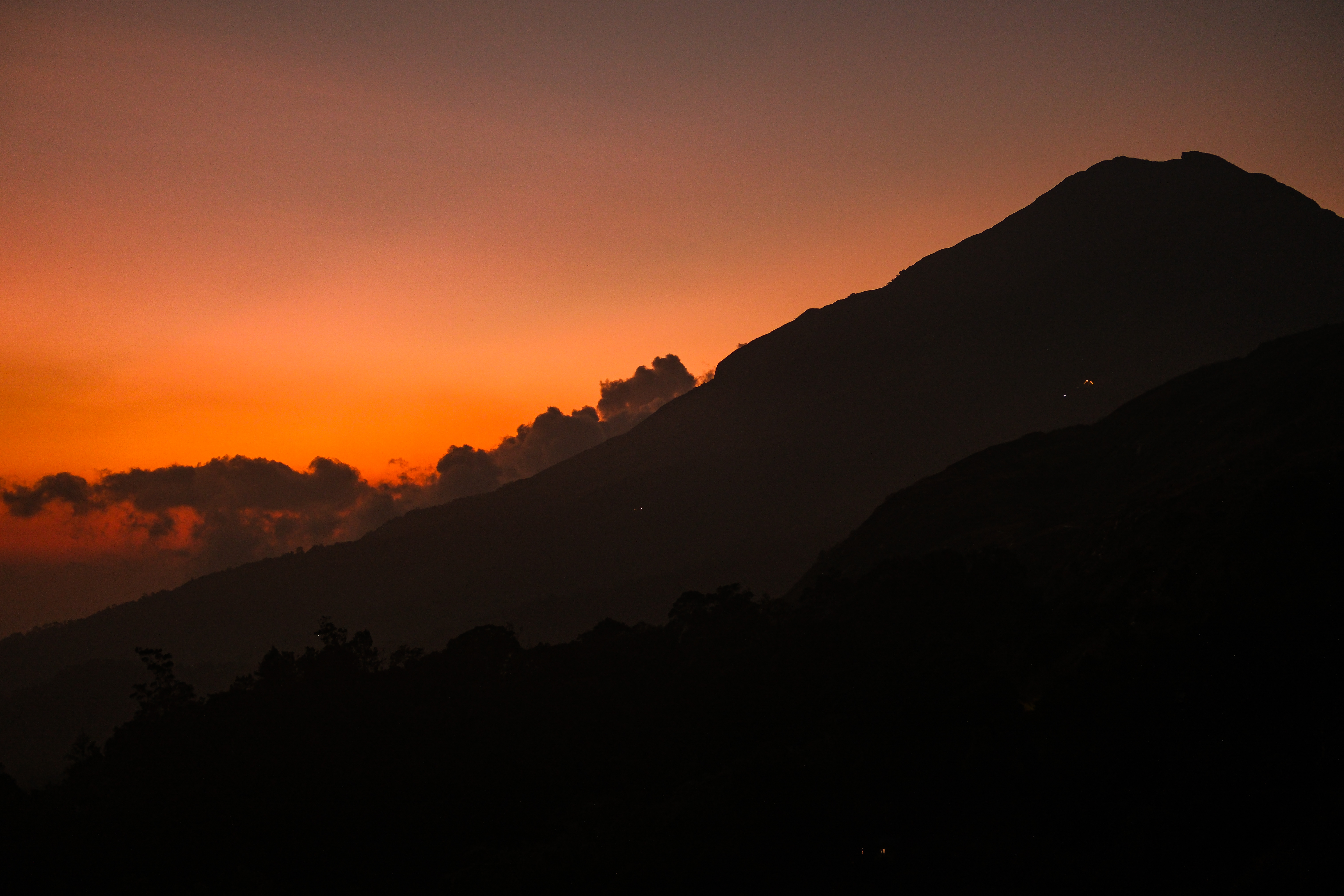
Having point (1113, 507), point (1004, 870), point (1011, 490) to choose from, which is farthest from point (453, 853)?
point (1011, 490)

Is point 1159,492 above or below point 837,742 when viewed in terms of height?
below

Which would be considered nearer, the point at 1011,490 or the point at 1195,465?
the point at 1195,465

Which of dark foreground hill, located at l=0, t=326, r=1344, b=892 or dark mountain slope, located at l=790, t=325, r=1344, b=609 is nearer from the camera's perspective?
dark foreground hill, located at l=0, t=326, r=1344, b=892

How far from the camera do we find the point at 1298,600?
47.8 meters

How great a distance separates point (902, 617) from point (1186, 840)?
38016 millimetres

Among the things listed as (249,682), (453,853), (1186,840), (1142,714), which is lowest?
(1186,840)

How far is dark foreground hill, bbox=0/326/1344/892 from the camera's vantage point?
4219 cm

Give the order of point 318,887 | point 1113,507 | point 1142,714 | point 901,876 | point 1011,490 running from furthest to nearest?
point 1011,490 → point 1113,507 → point 318,887 → point 1142,714 → point 901,876

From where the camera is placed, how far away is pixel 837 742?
53.6 m

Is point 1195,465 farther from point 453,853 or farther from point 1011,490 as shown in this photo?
point 453,853

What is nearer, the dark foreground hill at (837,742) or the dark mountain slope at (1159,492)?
the dark foreground hill at (837,742)

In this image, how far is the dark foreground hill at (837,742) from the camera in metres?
42.2

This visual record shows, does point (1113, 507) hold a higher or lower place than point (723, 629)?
lower

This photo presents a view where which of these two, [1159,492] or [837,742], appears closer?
[837,742]
